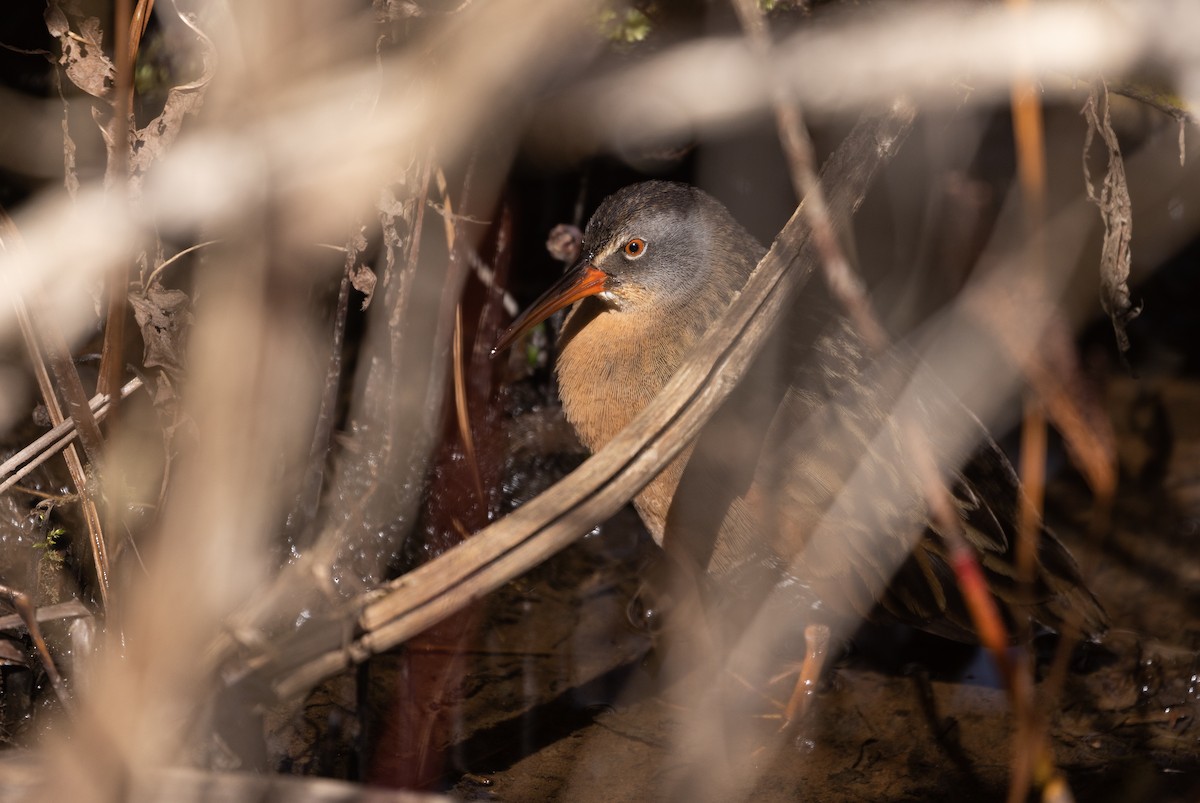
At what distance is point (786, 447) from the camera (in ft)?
9.13

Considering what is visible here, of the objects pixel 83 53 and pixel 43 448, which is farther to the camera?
pixel 43 448

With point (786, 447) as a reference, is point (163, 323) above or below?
above

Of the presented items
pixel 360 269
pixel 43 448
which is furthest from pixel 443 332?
pixel 43 448

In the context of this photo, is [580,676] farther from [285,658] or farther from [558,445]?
[285,658]

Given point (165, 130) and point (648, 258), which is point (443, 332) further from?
point (165, 130)

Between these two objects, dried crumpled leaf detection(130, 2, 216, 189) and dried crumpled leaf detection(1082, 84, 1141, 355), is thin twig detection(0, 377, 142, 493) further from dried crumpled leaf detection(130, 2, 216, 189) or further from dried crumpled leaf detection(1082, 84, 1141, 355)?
dried crumpled leaf detection(1082, 84, 1141, 355)

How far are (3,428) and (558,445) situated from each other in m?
1.69

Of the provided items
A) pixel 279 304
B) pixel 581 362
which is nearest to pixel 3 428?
pixel 581 362

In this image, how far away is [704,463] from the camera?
9.07 feet

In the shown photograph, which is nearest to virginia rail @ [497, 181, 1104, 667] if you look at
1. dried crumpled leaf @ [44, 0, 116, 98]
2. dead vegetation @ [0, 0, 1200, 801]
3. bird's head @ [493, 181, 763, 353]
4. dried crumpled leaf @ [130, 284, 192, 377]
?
bird's head @ [493, 181, 763, 353]

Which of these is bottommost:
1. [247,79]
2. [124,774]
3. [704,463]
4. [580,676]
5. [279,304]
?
[580,676]

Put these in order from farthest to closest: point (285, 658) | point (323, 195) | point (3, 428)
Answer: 1. point (3, 428)
2. point (285, 658)
3. point (323, 195)

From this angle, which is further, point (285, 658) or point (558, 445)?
point (558, 445)

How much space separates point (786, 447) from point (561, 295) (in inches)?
29.7
